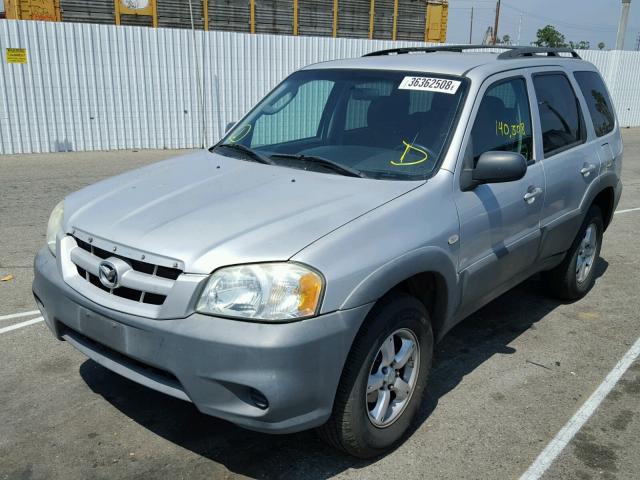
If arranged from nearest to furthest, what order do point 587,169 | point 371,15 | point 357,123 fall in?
1. point 357,123
2. point 587,169
3. point 371,15

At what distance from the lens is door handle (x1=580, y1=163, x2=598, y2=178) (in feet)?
15.2

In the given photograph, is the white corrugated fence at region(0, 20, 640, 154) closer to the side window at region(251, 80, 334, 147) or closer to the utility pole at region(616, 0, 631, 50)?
the side window at region(251, 80, 334, 147)

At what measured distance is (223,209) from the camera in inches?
117

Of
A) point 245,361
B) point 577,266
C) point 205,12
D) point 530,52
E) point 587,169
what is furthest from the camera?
point 205,12

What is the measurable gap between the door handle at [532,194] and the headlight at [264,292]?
1937mm

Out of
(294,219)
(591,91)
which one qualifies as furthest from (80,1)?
(294,219)

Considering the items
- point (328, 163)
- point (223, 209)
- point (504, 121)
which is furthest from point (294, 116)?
point (223, 209)

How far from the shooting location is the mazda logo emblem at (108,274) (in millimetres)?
2724

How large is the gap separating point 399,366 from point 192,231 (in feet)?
3.95

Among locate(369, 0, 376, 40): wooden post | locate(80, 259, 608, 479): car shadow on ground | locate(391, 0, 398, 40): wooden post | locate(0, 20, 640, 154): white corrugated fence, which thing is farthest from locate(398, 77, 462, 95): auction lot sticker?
locate(391, 0, 398, 40): wooden post

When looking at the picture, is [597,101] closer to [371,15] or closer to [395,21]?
[371,15]

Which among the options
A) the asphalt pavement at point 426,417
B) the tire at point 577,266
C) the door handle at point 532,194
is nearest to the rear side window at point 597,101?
the tire at point 577,266

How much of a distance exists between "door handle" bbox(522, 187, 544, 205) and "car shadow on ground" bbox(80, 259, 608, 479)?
106 cm

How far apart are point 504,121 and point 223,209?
1.96 meters
